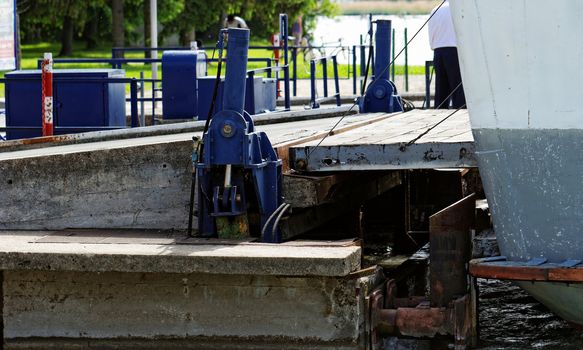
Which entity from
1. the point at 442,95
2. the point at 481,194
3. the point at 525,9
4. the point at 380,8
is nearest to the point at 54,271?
the point at 525,9

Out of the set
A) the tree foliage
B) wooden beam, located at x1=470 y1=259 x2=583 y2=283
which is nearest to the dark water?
wooden beam, located at x1=470 y1=259 x2=583 y2=283

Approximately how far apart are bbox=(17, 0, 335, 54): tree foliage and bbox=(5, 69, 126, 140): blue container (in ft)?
81.8

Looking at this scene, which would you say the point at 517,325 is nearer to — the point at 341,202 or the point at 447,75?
the point at 341,202

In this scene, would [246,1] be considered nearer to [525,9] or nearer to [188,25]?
[188,25]

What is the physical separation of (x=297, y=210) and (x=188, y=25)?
124 feet

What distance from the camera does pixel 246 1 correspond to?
4281cm

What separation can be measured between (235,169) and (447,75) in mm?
6171

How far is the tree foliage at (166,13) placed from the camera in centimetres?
4019

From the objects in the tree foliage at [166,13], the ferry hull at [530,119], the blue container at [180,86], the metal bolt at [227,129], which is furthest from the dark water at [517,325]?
the tree foliage at [166,13]

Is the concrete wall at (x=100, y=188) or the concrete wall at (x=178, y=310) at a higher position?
the concrete wall at (x=100, y=188)

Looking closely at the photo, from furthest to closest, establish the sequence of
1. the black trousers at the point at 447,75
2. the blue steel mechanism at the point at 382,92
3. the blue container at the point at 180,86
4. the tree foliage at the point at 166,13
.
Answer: the tree foliage at the point at 166,13, the blue container at the point at 180,86, the black trousers at the point at 447,75, the blue steel mechanism at the point at 382,92

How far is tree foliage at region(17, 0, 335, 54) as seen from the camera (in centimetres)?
4019

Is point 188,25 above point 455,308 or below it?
above

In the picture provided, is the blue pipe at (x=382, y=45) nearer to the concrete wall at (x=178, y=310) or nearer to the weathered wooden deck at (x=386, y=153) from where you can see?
the weathered wooden deck at (x=386, y=153)
